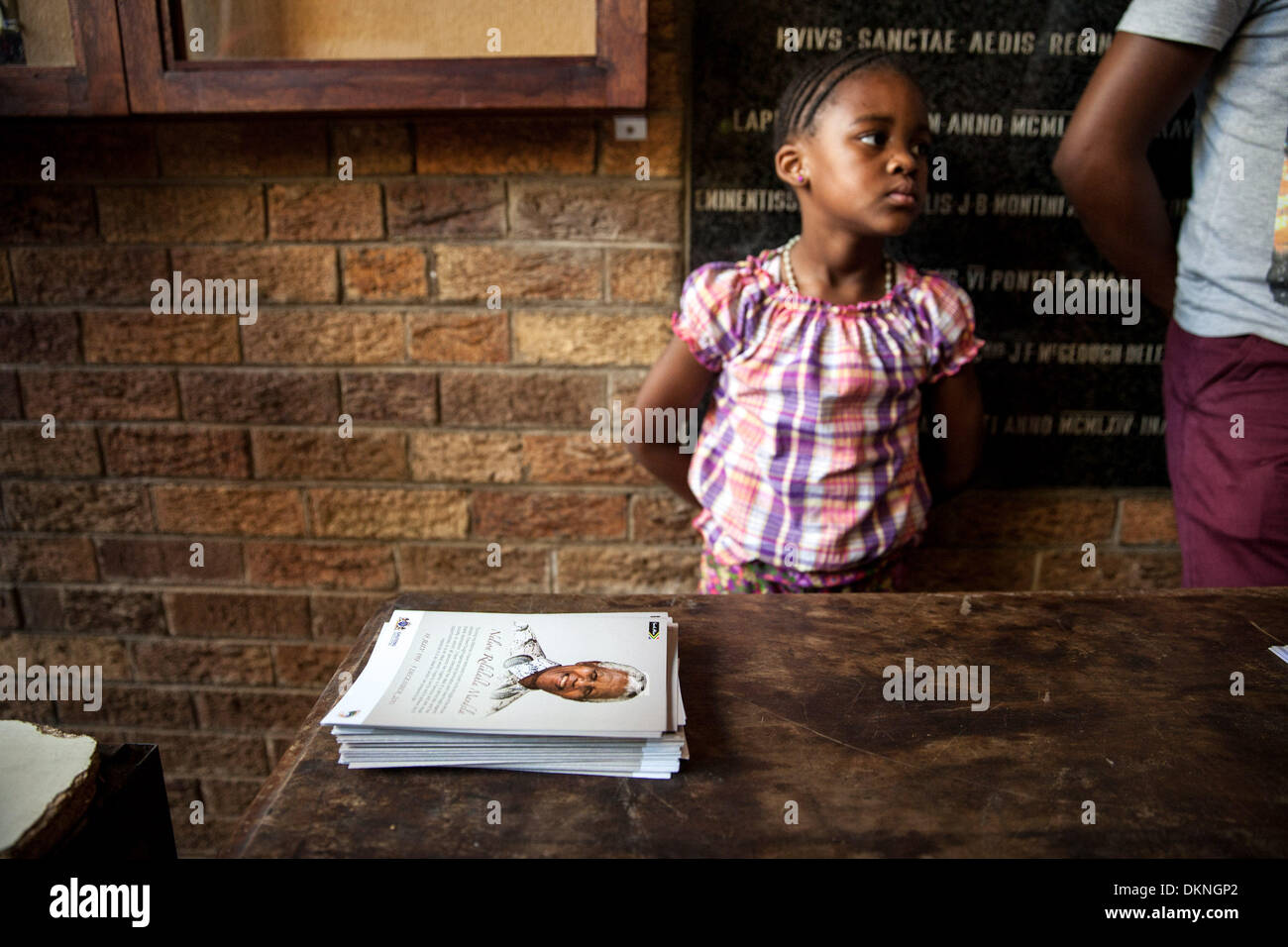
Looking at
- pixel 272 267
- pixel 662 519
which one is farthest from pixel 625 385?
pixel 272 267

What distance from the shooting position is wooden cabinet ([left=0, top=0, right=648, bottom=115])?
1.45m

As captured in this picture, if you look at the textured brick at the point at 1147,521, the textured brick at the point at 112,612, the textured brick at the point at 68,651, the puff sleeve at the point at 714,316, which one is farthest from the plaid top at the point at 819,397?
the textured brick at the point at 68,651

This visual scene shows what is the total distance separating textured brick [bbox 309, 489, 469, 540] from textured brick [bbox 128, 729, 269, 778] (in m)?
0.55

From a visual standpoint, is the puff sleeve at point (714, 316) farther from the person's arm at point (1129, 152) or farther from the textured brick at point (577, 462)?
the person's arm at point (1129, 152)

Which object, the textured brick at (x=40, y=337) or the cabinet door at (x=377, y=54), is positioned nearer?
the cabinet door at (x=377, y=54)

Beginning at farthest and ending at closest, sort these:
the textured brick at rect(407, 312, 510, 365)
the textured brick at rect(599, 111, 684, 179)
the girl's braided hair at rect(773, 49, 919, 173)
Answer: the textured brick at rect(407, 312, 510, 365), the textured brick at rect(599, 111, 684, 179), the girl's braided hair at rect(773, 49, 919, 173)

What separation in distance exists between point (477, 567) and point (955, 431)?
0.96 m

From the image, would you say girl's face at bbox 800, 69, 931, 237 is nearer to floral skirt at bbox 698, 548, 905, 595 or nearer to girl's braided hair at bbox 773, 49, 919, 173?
girl's braided hair at bbox 773, 49, 919, 173

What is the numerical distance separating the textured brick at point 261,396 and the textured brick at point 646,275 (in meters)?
0.59

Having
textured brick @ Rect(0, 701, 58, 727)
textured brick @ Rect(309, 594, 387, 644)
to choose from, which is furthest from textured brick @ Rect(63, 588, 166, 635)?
textured brick @ Rect(309, 594, 387, 644)

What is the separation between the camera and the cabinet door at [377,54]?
145 cm

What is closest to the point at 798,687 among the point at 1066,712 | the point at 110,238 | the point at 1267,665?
the point at 1066,712

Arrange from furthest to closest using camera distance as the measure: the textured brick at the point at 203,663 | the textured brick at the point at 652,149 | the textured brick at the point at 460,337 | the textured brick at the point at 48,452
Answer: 1. the textured brick at the point at 203,663
2. the textured brick at the point at 48,452
3. the textured brick at the point at 460,337
4. the textured brick at the point at 652,149

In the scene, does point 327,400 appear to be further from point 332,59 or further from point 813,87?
point 813,87
